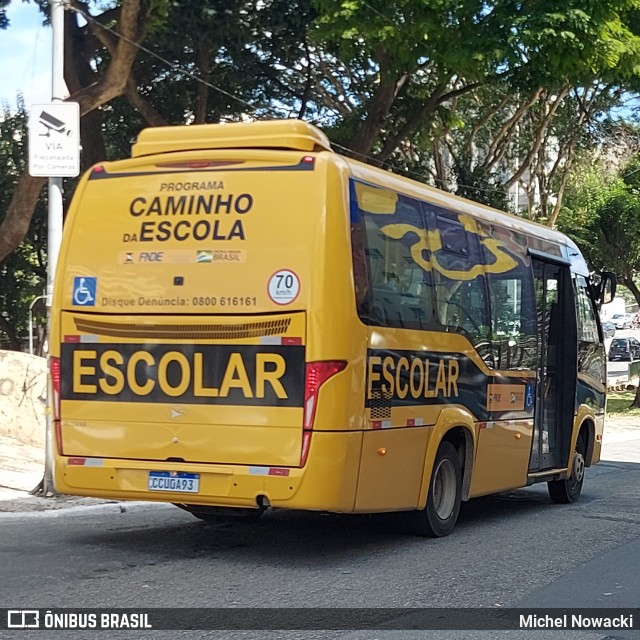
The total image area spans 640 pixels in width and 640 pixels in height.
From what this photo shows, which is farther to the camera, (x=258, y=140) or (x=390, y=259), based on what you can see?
(x=390, y=259)

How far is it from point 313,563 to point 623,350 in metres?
55.1

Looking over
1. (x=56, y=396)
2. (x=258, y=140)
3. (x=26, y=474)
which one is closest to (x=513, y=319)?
(x=258, y=140)

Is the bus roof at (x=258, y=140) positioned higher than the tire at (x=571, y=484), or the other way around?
the bus roof at (x=258, y=140)

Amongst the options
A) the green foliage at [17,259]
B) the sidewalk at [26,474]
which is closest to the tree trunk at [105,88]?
the sidewalk at [26,474]

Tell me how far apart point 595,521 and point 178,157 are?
224 inches

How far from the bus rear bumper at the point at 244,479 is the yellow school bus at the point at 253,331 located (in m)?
0.01

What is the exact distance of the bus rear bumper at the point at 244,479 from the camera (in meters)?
7.40

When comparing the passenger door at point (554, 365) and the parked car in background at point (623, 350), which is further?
the parked car in background at point (623, 350)

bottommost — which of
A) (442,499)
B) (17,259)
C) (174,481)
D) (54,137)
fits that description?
(442,499)

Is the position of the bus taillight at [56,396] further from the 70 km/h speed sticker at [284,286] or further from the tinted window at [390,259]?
the tinted window at [390,259]

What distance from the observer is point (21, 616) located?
610cm

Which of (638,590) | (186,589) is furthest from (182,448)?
(638,590)

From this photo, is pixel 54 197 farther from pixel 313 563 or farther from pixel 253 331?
pixel 313 563

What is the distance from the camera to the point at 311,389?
7.42 metres
